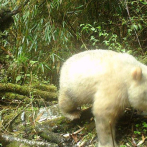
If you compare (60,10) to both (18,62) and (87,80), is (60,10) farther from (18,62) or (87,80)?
(87,80)

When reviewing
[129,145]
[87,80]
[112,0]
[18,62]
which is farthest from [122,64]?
[112,0]

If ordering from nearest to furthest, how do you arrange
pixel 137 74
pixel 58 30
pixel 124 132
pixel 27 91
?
pixel 137 74, pixel 124 132, pixel 27 91, pixel 58 30

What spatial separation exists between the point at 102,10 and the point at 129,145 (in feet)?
16.1

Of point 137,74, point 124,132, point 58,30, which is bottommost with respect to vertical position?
point 124,132

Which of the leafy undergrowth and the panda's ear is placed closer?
the panda's ear

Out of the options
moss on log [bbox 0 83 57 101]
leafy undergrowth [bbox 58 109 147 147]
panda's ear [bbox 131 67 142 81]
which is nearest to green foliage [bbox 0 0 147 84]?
moss on log [bbox 0 83 57 101]

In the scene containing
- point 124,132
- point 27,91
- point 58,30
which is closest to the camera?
point 124,132

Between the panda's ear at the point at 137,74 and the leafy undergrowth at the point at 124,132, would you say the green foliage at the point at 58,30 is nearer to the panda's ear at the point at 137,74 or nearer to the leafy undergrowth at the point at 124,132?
the leafy undergrowth at the point at 124,132

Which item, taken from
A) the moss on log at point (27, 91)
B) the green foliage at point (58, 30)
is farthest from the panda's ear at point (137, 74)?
the green foliage at point (58, 30)

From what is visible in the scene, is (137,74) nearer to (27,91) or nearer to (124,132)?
(124,132)

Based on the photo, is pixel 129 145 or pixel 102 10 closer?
pixel 129 145

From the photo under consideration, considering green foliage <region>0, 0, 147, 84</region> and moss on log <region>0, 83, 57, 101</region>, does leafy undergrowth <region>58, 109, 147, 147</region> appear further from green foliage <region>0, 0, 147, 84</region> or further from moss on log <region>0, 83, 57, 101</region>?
green foliage <region>0, 0, 147, 84</region>

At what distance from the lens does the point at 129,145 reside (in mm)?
3268

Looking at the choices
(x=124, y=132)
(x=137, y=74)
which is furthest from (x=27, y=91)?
(x=137, y=74)
